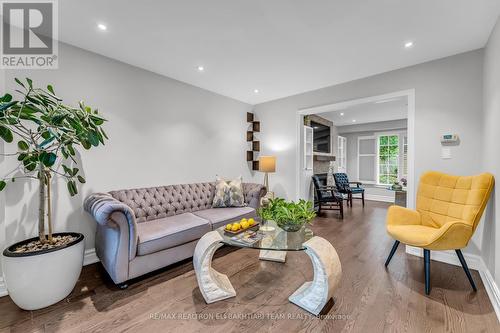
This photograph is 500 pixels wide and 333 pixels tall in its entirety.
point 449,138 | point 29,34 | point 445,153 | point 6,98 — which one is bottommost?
point 445,153

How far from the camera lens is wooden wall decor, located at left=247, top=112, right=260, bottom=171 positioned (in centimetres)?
477

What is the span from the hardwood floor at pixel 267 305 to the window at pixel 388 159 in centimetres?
489

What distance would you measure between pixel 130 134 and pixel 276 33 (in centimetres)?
225

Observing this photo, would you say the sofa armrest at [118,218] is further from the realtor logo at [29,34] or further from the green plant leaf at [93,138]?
the realtor logo at [29,34]

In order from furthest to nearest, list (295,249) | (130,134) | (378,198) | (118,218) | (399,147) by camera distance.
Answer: (378,198) < (399,147) < (130,134) < (118,218) < (295,249)

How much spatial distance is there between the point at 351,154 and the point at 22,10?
319 inches

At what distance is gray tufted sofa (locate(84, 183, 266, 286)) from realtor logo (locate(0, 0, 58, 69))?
5.12 feet

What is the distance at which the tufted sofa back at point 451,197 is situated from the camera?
6.63ft

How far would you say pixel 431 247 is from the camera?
6.48 ft

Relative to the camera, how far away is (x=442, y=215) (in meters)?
2.39

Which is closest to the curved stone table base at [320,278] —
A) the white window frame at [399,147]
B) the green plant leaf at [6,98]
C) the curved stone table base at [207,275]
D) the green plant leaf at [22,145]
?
the curved stone table base at [207,275]

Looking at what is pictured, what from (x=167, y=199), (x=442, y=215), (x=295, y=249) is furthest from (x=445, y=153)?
(x=167, y=199)

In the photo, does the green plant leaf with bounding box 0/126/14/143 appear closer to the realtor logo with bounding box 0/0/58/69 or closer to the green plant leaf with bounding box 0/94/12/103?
the green plant leaf with bounding box 0/94/12/103

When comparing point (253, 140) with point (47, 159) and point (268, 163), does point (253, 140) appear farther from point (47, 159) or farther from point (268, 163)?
point (47, 159)
